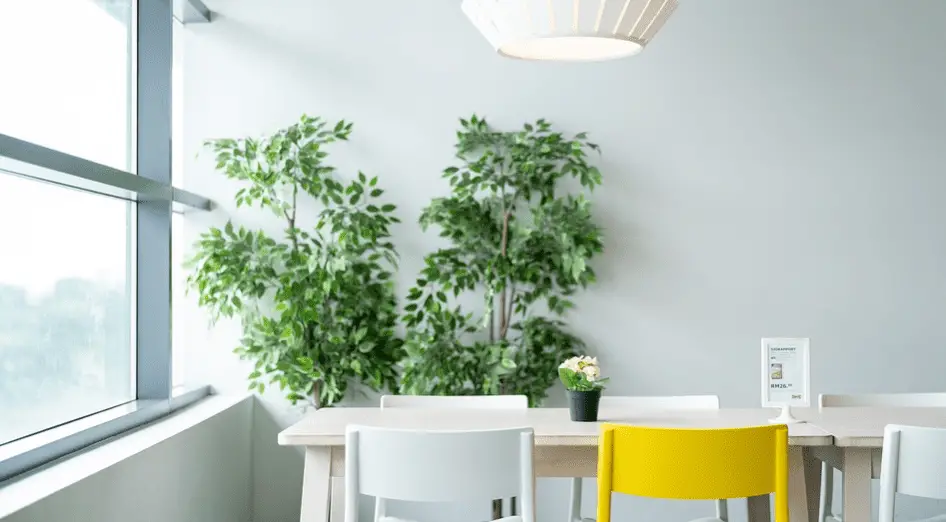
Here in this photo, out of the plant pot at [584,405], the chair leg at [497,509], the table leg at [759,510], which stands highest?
the plant pot at [584,405]

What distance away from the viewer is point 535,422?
284 cm

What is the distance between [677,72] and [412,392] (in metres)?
1.91

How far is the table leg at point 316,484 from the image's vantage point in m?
2.55

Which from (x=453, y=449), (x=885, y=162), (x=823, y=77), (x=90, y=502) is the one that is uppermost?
(x=823, y=77)

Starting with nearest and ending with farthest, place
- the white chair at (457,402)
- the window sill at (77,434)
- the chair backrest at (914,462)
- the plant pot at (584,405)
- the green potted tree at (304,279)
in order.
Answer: the chair backrest at (914,462)
the window sill at (77,434)
the plant pot at (584,405)
the white chair at (457,402)
the green potted tree at (304,279)

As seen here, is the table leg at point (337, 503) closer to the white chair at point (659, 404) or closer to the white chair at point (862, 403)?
the white chair at point (659, 404)

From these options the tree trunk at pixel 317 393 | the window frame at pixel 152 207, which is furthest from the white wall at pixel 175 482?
the tree trunk at pixel 317 393

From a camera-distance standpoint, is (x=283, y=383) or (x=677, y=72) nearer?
(x=283, y=383)

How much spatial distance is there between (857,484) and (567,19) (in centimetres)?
153

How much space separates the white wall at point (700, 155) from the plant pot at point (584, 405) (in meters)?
1.45

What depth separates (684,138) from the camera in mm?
4309

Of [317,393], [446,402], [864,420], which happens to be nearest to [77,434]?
[446,402]

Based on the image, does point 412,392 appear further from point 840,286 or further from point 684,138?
point 840,286

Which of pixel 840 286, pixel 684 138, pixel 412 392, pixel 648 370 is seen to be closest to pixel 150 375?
pixel 412 392
